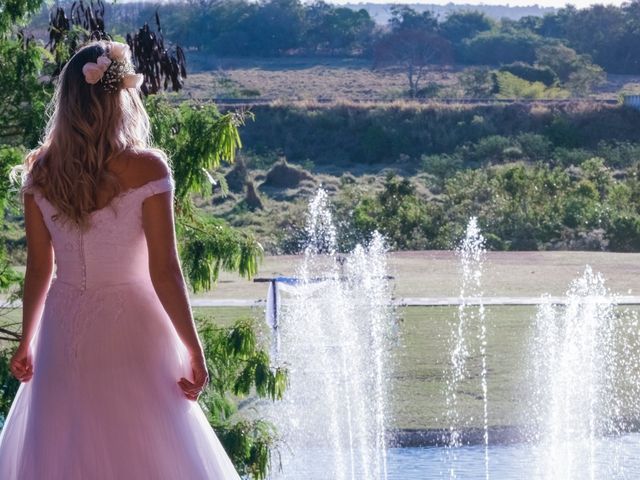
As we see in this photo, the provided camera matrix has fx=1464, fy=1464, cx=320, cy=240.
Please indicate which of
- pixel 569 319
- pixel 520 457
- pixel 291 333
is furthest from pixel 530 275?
pixel 520 457

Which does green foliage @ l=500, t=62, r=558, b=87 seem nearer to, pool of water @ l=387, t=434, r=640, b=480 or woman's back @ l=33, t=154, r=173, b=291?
pool of water @ l=387, t=434, r=640, b=480

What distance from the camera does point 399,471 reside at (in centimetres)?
937

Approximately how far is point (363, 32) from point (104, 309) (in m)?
66.4

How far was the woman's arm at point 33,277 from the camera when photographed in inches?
146

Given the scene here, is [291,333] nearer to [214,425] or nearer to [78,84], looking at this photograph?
[214,425]

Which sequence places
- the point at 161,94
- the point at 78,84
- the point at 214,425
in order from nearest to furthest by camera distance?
the point at 78,84 → the point at 214,425 → the point at 161,94

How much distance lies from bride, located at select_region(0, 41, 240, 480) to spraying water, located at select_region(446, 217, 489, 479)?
5.70m

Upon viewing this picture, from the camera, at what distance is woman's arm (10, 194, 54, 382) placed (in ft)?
12.2

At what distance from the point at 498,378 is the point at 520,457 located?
291 centimetres

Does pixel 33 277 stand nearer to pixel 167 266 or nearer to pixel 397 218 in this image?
pixel 167 266

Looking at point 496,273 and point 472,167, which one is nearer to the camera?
point 496,273

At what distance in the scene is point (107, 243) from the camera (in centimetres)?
363

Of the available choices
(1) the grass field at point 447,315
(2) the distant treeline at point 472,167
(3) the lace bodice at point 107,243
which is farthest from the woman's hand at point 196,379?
(2) the distant treeline at point 472,167

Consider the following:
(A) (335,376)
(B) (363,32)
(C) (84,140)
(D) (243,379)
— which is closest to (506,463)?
(A) (335,376)
